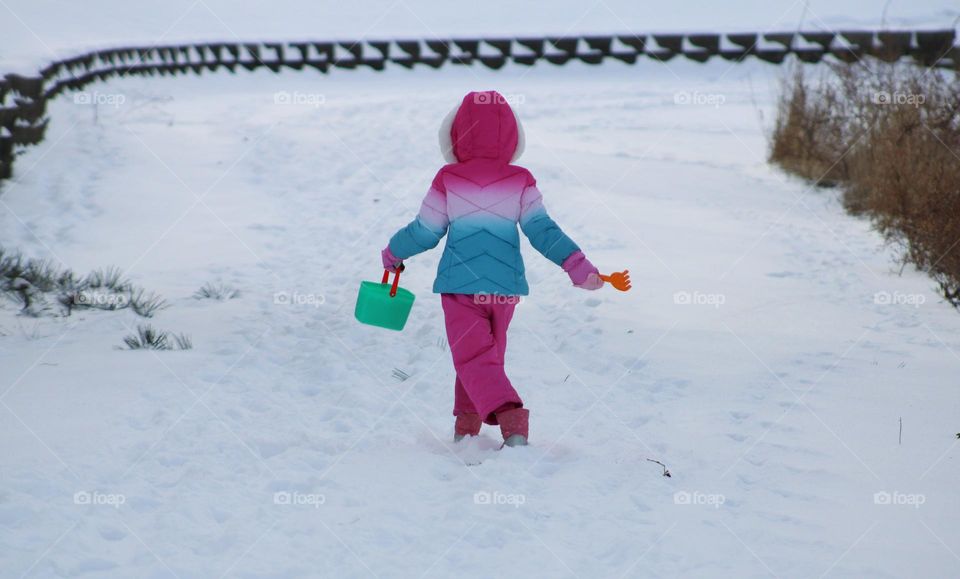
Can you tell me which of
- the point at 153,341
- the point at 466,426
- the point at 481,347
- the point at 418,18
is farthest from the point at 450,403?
the point at 418,18

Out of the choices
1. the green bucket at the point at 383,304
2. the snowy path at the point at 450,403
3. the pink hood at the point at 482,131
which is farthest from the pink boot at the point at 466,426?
the pink hood at the point at 482,131

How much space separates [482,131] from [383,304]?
2.79 ft

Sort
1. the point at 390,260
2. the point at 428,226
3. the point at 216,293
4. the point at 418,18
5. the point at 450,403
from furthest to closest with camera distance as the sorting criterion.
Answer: the point at 418,18 < the point at 216,293 < the point at 450,403 < the point at 390,260 < the point at 428,226

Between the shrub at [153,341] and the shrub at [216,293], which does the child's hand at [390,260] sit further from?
the shrub at [216,293]

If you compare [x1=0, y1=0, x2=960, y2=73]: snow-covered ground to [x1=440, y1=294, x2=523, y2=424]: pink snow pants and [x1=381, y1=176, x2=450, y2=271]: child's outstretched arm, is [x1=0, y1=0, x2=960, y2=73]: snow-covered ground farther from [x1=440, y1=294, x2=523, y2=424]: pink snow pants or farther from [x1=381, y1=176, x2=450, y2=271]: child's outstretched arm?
[x1=440, y1=294, x2=523, y2=424]: pink snow pants

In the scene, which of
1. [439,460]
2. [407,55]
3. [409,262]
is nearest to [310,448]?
[439,460]

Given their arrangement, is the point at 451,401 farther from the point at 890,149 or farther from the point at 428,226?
the point at 890,149

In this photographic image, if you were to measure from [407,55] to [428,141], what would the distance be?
428 inches

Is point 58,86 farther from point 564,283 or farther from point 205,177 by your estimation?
point 564,283

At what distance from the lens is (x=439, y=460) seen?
11.9 ft

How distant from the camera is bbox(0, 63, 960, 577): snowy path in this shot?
2951mm

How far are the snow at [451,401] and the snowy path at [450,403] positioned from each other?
16 mm

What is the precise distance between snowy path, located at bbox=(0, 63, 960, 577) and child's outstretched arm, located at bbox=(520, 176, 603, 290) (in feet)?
2.35

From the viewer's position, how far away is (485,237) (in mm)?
3697
